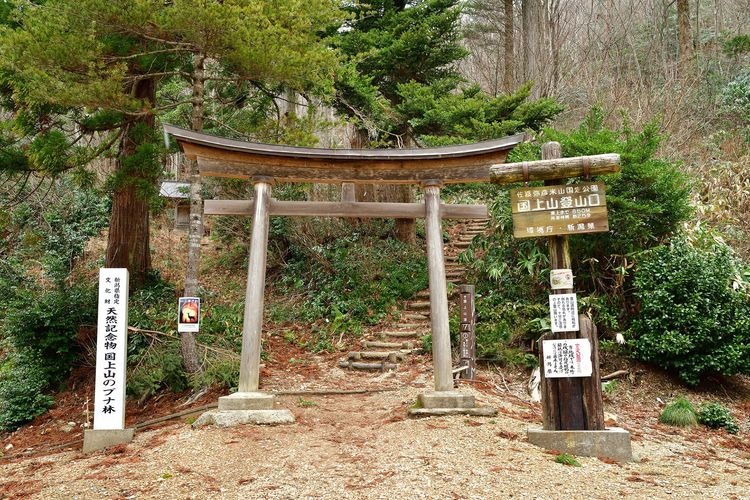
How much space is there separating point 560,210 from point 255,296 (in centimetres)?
360

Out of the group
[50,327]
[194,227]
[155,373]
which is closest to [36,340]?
[50,327]

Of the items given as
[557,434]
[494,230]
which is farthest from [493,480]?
[494,230]

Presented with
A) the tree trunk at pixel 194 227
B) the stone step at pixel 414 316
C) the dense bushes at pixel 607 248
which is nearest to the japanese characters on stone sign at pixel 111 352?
the tree trunk at pixel 194 227

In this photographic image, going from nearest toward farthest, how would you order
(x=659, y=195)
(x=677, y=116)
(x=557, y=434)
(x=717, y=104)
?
(x=557, y=434), (x=659, y=195), (x=677, y=116), (x=717, y=104)

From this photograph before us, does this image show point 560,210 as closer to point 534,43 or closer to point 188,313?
point 188,313

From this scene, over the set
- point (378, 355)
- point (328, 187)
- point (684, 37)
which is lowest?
point (378, 355)

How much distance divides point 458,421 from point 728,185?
396 inches

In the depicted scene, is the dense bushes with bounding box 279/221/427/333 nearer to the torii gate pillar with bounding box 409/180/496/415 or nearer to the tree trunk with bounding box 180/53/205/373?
the tree trunk with bounding box 180/53/205/373

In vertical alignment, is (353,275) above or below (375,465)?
above

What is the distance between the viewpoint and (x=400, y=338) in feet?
33.3

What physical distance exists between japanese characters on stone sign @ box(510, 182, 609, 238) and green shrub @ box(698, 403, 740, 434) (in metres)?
3.59

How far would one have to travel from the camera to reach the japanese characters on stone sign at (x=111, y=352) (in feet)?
19.4

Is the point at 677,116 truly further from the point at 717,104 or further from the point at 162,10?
the point at 162,10

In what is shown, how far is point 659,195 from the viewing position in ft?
29.8
